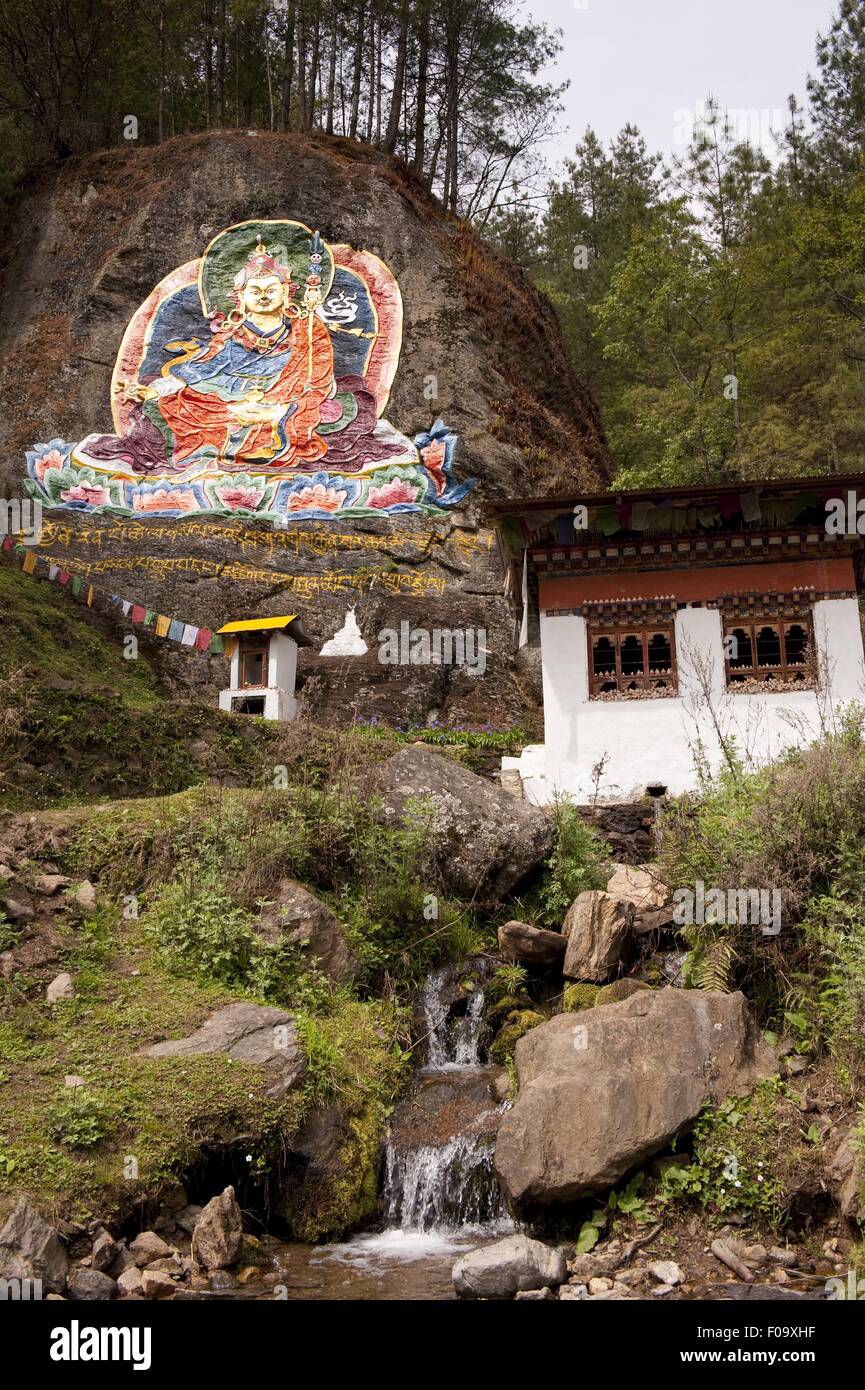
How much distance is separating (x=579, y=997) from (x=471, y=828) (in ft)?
10.3

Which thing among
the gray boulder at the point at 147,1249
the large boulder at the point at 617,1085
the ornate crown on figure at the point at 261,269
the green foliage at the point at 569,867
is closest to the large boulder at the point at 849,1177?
the large boulder at the point at 617,1085

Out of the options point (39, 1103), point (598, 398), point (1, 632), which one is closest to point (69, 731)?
point (1, 632)

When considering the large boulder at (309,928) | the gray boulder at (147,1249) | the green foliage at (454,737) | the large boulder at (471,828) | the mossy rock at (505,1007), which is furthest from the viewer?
the green foliage at (454,737)

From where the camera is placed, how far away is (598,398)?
39.7m

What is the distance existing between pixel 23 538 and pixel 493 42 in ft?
70.5

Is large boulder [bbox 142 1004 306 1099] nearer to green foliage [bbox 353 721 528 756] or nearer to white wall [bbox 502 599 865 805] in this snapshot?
white wall [bbox 502 599 865 805]

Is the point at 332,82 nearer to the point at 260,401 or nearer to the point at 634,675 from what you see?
the point at 260,401

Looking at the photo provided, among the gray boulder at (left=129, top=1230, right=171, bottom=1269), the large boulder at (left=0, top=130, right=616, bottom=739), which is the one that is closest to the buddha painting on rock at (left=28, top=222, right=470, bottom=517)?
the large boulder at (left=0, top=130, right=616, bottom=739)

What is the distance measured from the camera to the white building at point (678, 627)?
57.1 ft

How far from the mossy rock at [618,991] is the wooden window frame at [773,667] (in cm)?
666

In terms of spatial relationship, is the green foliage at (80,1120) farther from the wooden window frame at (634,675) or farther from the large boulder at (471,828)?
the wooden window frame at (634,675)

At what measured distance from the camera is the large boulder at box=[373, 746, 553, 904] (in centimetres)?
1484

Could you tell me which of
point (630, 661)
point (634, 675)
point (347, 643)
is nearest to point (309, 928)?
point (634, 675)
